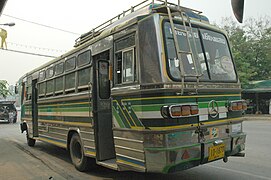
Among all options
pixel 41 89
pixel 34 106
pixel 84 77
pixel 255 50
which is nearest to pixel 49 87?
pixel 41 89

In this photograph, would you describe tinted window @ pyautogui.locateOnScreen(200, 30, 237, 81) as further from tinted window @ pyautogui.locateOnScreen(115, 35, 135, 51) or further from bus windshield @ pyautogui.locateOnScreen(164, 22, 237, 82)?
tinted window @ pyautogui.locateOnScreen(115, 35, 135, 51)

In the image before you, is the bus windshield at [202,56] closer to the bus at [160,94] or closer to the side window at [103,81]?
the bus at [160,94]

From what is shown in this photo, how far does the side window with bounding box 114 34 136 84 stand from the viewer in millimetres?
4531

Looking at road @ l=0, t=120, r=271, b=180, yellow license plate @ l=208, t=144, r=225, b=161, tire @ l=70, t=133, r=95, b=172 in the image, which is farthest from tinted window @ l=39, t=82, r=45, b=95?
yellow license plate @ l=208, t=144, r=225, b=161

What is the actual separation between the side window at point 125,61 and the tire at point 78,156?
2126mm

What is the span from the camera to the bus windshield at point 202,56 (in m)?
4.29

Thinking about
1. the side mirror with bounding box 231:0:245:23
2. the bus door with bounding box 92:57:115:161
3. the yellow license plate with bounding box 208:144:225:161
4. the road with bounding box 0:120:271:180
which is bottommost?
the road with bounding box 0:120:271:180

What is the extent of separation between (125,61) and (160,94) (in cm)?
101

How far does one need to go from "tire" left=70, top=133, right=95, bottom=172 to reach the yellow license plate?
9.24ft

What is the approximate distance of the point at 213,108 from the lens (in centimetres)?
464

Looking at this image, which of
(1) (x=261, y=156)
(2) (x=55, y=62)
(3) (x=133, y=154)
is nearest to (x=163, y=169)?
(3) (x=133, y=154)

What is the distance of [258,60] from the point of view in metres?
28.3

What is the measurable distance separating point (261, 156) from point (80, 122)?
4.74 m

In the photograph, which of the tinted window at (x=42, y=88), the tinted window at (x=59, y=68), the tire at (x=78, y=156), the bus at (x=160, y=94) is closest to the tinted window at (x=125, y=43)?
the bus at (x=160, y=94)
